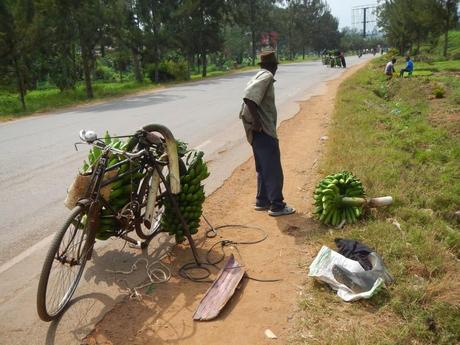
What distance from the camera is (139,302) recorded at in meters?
3.59

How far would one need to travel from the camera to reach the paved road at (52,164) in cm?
374

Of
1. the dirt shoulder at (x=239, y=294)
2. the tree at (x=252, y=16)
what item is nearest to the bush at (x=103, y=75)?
the tree at (x=252, y=16)

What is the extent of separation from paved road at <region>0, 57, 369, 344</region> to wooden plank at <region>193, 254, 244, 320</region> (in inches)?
31.4

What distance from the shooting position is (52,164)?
788 cm

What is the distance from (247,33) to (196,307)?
2343 inches

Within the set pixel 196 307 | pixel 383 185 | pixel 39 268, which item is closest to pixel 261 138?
pixel 383 185

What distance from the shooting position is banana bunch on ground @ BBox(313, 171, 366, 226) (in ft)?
15.7

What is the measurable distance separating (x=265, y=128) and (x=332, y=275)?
195 cm

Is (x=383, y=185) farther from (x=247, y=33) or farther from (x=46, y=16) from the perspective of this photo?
(x=247, y=33)

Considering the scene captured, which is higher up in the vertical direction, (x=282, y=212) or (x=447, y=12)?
(x=447, y=12)

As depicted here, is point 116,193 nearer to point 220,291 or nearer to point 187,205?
point 187,205

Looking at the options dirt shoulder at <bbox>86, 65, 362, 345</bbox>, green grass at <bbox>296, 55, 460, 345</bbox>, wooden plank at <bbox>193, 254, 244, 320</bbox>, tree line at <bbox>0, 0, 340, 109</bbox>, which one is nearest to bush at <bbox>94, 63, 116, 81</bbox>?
tree line at <bbox>0, 0, 340, 109</bbox>

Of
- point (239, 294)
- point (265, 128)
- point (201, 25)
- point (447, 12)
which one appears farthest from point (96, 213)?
point (447, 12)

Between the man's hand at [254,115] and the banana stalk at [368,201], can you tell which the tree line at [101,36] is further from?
the banana stalk at [368,201]
